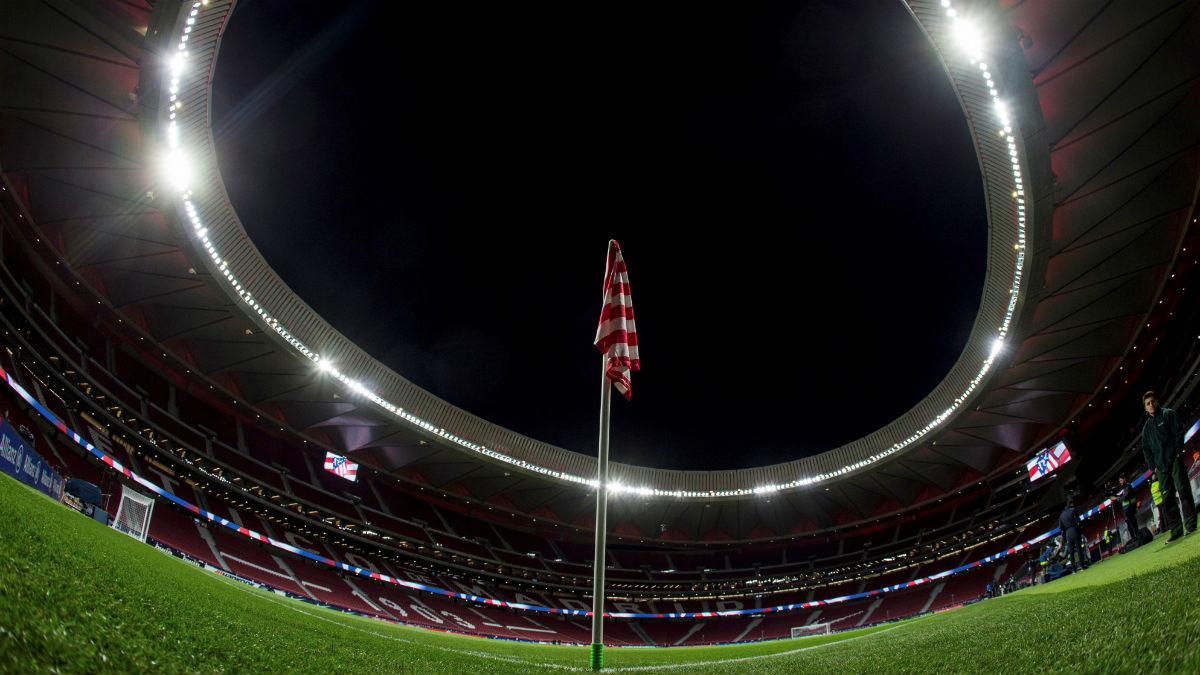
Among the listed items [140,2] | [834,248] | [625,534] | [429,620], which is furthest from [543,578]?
[140,2]

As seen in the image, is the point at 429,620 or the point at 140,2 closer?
the point at 140,2

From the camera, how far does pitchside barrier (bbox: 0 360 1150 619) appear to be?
78.2ft

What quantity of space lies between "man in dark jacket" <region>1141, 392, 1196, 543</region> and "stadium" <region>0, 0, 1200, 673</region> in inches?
23.0

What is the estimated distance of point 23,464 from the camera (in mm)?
14039

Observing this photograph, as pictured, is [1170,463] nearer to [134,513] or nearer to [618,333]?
[618,333]

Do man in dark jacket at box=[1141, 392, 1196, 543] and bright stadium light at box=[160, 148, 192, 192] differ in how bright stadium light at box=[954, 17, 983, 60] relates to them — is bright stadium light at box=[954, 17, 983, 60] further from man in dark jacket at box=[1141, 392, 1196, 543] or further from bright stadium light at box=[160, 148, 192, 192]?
bright stadium light at box=[160, 148, 192, 192]

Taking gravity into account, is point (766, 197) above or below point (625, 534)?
above

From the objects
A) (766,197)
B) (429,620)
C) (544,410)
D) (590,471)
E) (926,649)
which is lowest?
(429,620)

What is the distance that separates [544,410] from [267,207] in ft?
64.2

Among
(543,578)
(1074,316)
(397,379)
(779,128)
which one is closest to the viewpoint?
(1074,316)

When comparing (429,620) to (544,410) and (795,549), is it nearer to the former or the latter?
(544,410)

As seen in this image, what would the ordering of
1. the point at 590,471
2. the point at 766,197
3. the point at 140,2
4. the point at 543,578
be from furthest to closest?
the point at 543,578 < the point at 590,471 < the point at 766,197 < the point at 140,2

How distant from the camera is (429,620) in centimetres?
3581

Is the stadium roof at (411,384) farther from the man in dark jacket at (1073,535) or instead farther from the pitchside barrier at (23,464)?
the man in dark jacket at (1073,535)
